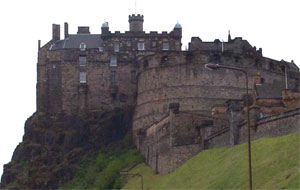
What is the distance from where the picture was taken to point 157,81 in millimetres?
90438

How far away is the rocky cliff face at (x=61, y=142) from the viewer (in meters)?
93.2

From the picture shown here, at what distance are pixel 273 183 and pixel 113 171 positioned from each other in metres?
40.6

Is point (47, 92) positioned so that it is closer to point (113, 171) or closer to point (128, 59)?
point (128, 59)

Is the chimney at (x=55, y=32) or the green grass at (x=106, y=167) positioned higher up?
the chimney at (x=55, y=32)

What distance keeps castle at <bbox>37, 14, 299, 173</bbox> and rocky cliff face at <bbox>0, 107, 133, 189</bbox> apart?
1298 millimetres

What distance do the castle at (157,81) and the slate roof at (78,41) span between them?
0.39 ft

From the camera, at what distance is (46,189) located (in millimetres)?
91250

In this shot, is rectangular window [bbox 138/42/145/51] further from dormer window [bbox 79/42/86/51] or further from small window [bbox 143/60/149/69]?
dormer window [bbox 79/42/86/51]

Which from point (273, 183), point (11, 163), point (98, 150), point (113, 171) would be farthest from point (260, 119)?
point (11, 163)

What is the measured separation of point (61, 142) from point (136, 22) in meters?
17.1

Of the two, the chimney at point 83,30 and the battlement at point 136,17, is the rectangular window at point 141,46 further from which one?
the chimney at point 83,30

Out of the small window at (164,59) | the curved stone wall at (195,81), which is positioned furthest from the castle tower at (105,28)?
the small window at (164,59)

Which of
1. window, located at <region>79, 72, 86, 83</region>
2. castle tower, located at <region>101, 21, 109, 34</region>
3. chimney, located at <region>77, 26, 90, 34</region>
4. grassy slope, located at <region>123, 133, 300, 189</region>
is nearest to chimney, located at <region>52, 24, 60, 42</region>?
chimney, located at <region>77, 26, 90, 34</region>

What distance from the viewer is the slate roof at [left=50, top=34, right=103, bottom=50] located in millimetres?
99625
